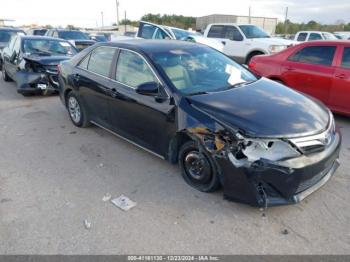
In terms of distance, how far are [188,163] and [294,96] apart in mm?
1560

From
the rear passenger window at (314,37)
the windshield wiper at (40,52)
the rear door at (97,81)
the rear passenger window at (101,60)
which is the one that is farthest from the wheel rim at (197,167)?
the rear passenger window at (314,37)

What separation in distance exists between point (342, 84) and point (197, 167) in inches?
141

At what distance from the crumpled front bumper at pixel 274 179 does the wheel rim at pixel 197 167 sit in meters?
0.28

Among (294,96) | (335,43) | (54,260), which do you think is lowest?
(54,260)

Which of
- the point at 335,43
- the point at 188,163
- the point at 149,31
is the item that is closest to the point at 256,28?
the point at 149,31

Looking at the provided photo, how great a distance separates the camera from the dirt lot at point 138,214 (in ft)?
8.37

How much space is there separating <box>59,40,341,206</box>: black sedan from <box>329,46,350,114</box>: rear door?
6.67 ft

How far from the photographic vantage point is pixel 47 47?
861 centimetres

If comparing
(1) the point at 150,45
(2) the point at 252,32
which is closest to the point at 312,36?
(2) the point at 252,32

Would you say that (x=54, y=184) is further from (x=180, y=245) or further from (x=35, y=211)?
(x=180, y=245)

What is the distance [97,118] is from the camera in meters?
4.86

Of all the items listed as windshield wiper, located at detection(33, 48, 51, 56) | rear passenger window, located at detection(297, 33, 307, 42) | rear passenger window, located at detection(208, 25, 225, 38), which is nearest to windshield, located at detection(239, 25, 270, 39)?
rear passenger window, located at detection(208, 25, 225, 38)

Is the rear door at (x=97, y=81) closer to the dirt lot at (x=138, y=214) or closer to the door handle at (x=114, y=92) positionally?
the door handle at (x=114, y=92)

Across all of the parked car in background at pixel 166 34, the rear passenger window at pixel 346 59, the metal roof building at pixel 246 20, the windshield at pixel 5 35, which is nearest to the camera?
the rear passenger window at pixel 346 59
